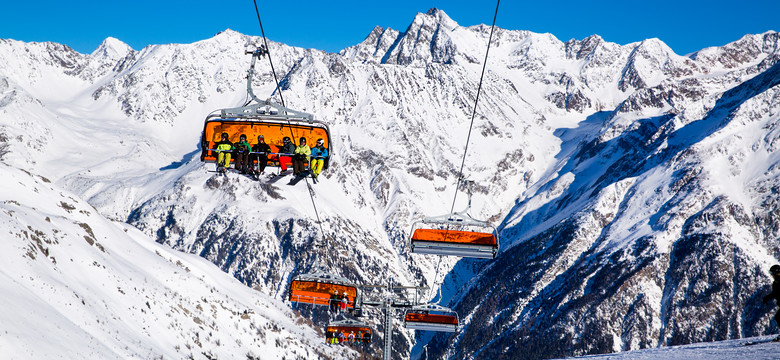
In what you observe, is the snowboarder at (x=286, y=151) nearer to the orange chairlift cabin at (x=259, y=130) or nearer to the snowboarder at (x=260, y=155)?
the orange chairlift cabin at (x=259, y=130)

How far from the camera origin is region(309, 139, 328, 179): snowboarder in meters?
26.9

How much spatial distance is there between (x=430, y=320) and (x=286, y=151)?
2079cm

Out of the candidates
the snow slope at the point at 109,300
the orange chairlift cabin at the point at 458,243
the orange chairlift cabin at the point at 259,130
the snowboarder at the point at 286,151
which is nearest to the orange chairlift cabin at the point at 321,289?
the snow slope at the point at 109,300

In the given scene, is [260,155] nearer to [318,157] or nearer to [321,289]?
[318,157]

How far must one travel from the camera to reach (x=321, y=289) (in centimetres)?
4275

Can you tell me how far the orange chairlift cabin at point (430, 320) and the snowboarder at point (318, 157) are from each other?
1914cm

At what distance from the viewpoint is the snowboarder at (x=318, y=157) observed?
26.9 metres

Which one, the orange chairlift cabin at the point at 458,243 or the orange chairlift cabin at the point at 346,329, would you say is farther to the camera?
the orange chairlift cabin at the point at 346,329

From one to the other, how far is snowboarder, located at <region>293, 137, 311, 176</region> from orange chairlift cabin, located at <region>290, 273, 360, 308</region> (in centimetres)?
1564

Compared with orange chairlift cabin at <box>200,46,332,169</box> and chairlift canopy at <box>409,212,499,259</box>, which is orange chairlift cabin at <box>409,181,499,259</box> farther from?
Result: orange chairlift cabin at <box>200,46,332,169</box>

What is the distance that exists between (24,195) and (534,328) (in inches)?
5580

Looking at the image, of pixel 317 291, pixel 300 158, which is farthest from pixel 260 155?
pixel 317 291

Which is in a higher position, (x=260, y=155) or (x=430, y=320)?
(x=260, y=155)

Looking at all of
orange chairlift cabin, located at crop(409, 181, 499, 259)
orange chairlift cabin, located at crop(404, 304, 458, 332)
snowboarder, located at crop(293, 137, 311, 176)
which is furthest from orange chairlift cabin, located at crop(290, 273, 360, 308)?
snowboarder, located at crop(293, 137, 311, 176)
